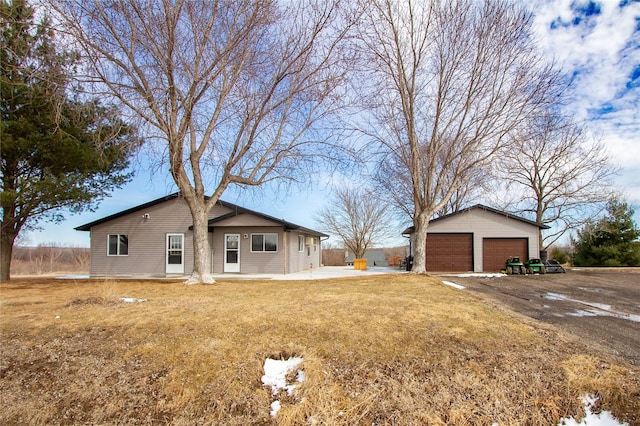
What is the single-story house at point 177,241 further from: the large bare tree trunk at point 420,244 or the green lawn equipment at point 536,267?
the green lawn equipment at point 536,267

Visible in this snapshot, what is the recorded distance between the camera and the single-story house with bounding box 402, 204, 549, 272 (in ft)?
62.5

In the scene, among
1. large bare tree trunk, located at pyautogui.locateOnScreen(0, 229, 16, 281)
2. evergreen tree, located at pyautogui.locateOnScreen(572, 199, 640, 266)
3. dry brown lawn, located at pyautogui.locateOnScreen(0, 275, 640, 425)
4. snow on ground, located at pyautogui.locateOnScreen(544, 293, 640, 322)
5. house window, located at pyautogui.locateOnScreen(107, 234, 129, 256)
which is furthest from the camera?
evergreen tree, located at pyautogui.locateOnScreen(572, 199, 640, 266)

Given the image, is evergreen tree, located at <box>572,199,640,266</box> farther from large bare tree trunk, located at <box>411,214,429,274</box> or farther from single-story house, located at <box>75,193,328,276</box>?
single-story house, located at <box>75,193,328,276</box>

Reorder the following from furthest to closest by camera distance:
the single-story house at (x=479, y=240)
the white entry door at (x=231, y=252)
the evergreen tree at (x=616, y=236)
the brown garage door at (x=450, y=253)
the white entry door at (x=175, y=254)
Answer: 1. the evergreen tree at (x=616, y=236)
2. the brown garage door at (x=450, y=253)
3. the single-story house at (x=479, y=240)
4. the white entry door at (x=175, y=254)
5. the white entry door at (x=231, y=252)

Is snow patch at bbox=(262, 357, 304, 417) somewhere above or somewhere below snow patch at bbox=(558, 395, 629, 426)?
above

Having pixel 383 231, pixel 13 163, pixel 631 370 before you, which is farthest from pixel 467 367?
pixel 383 231

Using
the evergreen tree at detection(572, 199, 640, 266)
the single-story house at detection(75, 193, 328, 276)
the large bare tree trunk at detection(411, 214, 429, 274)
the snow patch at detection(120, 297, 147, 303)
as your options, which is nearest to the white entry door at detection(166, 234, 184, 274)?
the single-story house at detection(75, 193, 328, 276)

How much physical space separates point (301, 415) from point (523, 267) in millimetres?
17098

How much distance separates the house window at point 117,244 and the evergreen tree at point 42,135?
4.41 meters

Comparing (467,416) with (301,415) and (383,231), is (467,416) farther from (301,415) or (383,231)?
(383,231)

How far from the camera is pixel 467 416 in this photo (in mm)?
3029

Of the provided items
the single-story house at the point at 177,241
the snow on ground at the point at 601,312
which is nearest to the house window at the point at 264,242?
the single-story house at the point at 177,241

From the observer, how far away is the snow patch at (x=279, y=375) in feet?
11.3

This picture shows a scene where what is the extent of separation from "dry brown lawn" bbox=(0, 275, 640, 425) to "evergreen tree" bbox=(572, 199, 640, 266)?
23.8m
